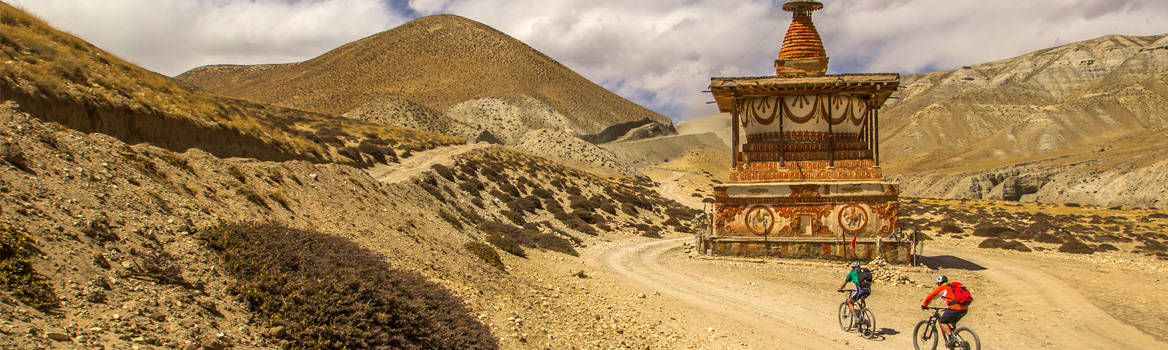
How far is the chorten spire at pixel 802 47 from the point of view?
2319 centimetres

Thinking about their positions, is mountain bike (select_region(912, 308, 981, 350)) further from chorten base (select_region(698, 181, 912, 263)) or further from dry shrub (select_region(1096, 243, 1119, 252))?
dry shrub (select_region(1096, 243, 1119, 252))

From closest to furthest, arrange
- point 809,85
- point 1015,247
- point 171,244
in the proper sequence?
1. point 171,244
2. point 809,85
3. point 1015,247

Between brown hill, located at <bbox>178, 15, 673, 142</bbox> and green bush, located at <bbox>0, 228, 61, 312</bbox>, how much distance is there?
81.8 meters

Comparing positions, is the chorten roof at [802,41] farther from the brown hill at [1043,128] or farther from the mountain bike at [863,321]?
the brown hill at [1043,128]

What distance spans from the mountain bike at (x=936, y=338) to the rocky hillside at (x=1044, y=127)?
223ft

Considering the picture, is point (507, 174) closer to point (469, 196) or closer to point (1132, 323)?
point (469, 196)

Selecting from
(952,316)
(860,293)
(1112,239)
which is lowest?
(952,316)

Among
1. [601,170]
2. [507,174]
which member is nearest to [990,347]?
[507,174]

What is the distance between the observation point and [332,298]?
256 inches

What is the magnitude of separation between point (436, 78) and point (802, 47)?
306 ft

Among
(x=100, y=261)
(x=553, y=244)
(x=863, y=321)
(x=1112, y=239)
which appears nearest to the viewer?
(x=100, y=261)

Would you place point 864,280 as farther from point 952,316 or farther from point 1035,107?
point 1035,107

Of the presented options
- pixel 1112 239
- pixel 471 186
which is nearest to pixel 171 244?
pixel 471 186

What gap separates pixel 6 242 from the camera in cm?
527
